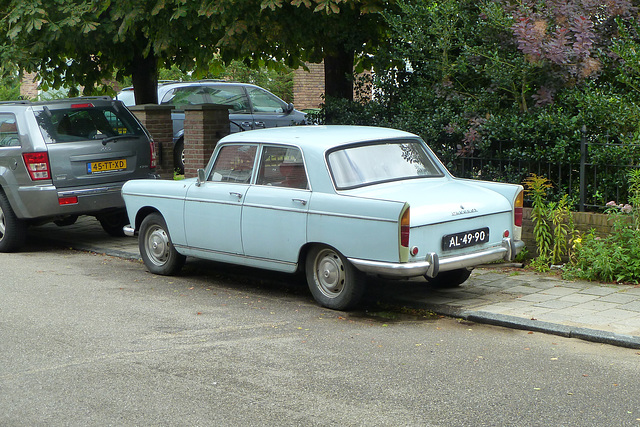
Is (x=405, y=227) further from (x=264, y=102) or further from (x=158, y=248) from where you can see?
(x=264, y=102)

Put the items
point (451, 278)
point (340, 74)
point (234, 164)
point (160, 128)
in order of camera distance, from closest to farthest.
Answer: point (451, 278) → point (234, 164) → point (340, 74) → point (160, 128)

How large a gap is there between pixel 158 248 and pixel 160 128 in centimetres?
499

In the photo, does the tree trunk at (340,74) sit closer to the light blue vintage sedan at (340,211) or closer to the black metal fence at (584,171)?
the black metal fence at (584,171)

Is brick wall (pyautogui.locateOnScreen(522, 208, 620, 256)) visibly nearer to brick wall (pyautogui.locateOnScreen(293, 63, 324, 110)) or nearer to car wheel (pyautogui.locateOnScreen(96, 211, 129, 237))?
car wheel (pyautogui.locateOnScreen(96, 211, 129, 237))

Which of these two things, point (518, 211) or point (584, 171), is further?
point (584, 171)

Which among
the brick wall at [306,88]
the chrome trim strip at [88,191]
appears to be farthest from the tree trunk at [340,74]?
the brick wall at [306,88]

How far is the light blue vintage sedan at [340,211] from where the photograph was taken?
6.99m

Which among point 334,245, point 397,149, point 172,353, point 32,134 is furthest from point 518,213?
point 32,134

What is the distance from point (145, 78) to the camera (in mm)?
14977

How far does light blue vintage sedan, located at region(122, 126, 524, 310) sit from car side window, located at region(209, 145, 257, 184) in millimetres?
13

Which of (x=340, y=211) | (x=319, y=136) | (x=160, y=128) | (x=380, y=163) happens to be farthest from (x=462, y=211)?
(x=160, y=128)

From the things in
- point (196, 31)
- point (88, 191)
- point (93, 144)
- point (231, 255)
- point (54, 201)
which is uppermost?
point (196, 31)

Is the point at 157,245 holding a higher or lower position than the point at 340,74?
lower

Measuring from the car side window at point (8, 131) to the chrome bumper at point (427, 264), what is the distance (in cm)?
571
